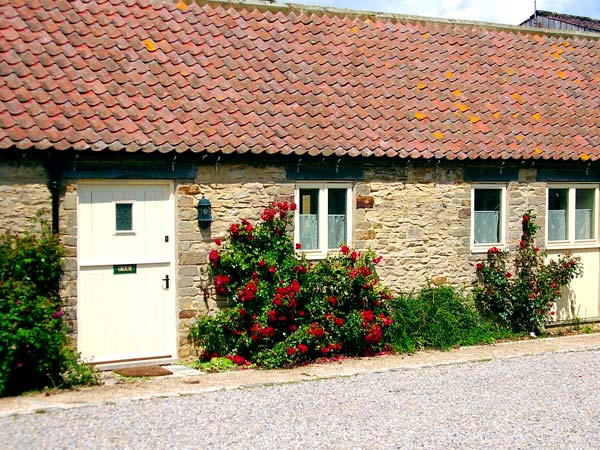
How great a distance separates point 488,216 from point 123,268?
20.1 ft

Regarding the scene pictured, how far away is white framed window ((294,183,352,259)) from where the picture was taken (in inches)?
467

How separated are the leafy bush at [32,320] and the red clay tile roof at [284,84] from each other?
1289mm

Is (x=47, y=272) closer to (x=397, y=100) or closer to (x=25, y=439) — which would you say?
(x=25, y=439)

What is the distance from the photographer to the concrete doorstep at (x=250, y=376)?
840 centimetres

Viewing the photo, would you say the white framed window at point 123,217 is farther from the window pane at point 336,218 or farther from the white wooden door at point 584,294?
the white wooden door at point 584,294

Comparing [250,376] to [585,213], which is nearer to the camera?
[250,376]

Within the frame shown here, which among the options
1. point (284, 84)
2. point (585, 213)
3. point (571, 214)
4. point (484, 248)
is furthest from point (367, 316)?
point (585, 213)

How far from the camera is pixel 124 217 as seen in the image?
10672 millimetres

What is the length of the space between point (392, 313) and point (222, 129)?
370 cm

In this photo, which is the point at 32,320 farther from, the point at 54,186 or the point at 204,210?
the point at 204,210

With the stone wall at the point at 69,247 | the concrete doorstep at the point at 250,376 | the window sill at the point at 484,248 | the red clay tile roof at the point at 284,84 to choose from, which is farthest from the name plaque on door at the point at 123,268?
the window sill at the point at 484,248

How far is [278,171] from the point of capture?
11.5 m

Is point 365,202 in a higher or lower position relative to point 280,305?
higher

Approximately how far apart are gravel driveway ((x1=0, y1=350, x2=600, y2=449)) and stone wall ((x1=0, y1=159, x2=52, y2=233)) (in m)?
2.97
